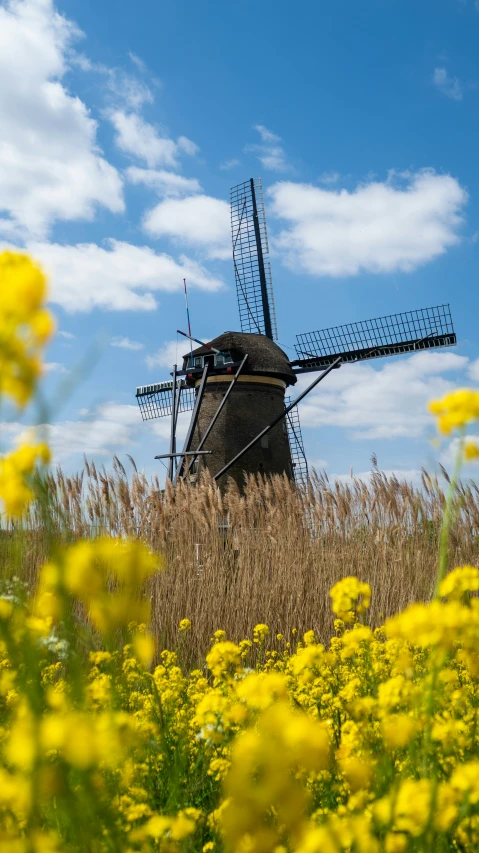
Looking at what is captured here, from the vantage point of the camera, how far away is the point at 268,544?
6.73 meters

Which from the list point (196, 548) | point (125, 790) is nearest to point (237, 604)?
point (196, 548)

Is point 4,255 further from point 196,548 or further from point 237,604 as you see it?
point 196,548

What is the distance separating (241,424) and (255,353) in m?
1.91

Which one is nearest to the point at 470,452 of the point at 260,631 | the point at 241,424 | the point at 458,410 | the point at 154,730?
the point at 458,410

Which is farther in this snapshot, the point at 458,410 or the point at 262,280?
the point at 262,280

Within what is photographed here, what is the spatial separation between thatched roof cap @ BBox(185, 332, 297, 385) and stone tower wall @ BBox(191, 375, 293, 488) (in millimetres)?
327

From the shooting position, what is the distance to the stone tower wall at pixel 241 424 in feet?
57.3

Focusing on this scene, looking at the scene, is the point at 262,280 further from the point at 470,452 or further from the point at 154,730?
the point at 470,452

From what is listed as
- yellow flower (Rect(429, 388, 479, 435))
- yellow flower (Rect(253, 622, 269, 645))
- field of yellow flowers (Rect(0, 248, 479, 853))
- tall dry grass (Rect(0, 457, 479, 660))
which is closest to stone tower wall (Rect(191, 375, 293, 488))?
tall dry grass (Rect(0, 457, 479, 660))

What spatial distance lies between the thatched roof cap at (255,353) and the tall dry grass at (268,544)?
1054 cm

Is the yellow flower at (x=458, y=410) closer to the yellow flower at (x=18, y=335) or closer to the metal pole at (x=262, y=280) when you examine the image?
the yellow flower at (x=18, y=335)

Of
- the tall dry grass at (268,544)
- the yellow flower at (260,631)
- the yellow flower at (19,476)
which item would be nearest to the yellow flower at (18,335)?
the yellow flower at (19,476)

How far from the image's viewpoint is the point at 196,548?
6539 mm

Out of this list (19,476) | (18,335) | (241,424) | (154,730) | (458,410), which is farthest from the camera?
(241,424)
